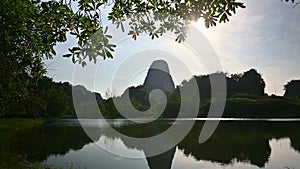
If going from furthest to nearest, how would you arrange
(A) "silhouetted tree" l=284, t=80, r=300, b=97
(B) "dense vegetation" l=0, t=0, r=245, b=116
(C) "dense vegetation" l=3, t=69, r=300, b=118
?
(A) "silhouetted tree" l=284, t=80, r=300, b=97, (C) "dense vegetation" l=3, t=69, r=300, b=118, (B) "dense vegetation" l=0, t=0, r=245, b=116

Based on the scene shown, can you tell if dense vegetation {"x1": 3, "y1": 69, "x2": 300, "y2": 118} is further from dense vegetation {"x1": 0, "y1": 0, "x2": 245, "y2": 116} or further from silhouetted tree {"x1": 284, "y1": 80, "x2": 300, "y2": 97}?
dense vegetation {"x1": 0, "y1": 0, "x2": 245, "y2": 116}

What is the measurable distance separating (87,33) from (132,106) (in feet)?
447

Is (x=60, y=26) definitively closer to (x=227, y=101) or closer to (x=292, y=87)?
(x=227, y=101)

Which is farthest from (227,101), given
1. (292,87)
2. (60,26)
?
(60,26)

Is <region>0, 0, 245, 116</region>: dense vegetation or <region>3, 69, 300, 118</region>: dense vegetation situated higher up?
<region>3, 69, 300, 118</region>: dense vegetation

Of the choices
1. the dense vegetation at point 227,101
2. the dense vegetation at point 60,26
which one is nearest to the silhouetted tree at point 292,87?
the dense vegetation at point 227,101

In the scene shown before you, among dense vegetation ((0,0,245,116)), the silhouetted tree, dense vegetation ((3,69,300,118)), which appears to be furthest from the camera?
the silhouetted tree

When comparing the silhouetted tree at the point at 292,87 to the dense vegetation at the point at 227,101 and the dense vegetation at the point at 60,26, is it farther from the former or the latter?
the dense vegetation at the point at 60,26

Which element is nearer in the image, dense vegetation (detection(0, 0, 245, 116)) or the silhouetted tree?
dense vegetation (detection(0, 0, 245, 116))

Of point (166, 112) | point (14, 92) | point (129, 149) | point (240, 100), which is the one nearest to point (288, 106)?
point (240, 100)

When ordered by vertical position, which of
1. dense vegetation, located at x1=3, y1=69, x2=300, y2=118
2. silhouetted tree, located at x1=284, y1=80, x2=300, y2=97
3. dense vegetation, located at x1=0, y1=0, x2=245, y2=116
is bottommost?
dense vegetation, located at x1=0, y1=0, x2=245, y2=116

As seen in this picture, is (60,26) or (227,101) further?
(227,101)

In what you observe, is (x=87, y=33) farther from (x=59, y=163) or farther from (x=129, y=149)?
(x=129, y=149)

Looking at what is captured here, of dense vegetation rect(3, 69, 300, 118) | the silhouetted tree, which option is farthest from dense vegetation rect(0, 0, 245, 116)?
the silhouetted tree
